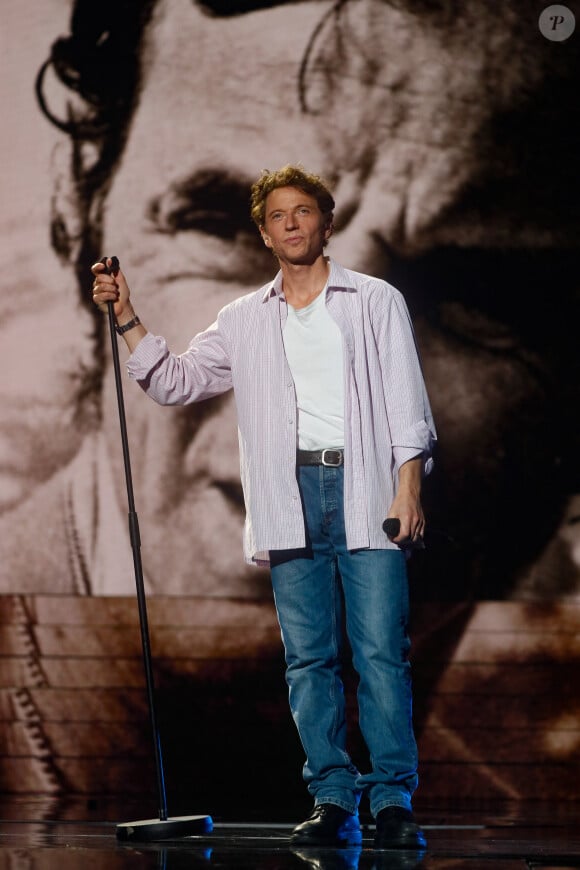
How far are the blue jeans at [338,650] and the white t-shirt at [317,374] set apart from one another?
→ 0.29ft

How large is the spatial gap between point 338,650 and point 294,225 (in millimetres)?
1057

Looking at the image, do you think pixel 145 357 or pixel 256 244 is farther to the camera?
pixel 256 244

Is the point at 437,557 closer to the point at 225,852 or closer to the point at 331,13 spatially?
the point at 225,852

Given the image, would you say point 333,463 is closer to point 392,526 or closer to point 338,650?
point 392,526

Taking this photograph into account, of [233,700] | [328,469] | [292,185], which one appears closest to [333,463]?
[328,469]

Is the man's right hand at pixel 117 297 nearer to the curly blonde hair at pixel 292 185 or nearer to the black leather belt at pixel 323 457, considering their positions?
the curly blonde hair at pixel 292 185

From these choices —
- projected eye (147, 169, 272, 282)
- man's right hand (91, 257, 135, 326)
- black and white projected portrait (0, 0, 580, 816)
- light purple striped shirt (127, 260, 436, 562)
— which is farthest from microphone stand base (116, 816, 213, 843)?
projected eye (147, 169, 272, 282)

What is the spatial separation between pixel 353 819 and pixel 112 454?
2.01 metres

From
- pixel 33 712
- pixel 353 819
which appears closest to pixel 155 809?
pixel 33 712

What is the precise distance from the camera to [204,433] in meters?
4.38

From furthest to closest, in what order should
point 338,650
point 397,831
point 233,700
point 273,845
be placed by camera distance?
point 233,700, point 338,650, point 273,845, point 397,831

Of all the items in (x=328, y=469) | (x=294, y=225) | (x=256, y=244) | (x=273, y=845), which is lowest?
(x=273, y=845)

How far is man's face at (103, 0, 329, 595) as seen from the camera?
432 centimetres

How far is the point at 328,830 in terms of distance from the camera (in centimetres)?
270
